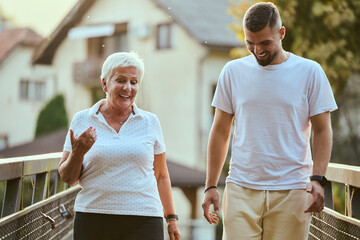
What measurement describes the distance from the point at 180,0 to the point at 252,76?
66.0 ft

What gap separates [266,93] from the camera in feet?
10.5

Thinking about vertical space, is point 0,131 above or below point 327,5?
below

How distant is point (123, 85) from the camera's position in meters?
3.30

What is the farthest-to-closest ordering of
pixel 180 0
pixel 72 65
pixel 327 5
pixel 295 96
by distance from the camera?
1. pixel 72 65
2. pixel 180 0
3. pixel 327 5
4. pixel 295 96

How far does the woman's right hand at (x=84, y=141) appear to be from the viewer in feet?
10.1

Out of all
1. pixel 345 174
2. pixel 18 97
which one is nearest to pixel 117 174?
pixel 345 174

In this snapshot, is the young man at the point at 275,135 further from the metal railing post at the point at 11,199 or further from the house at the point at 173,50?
the house at the point at 173,50

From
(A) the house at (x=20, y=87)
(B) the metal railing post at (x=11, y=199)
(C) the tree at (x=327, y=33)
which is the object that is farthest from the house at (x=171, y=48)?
(B) the metal railing post at (x=11, y=199)

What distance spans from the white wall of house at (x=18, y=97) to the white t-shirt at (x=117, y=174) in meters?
29.1

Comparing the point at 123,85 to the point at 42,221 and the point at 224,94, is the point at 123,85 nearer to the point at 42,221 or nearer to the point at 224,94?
the point at 224,94

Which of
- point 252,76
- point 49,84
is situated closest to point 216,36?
point 49,84

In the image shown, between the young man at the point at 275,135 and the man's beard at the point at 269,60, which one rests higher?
the man's beard at the point at 269,60

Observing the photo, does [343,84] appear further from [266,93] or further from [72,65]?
[72,65]

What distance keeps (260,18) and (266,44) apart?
112mm
